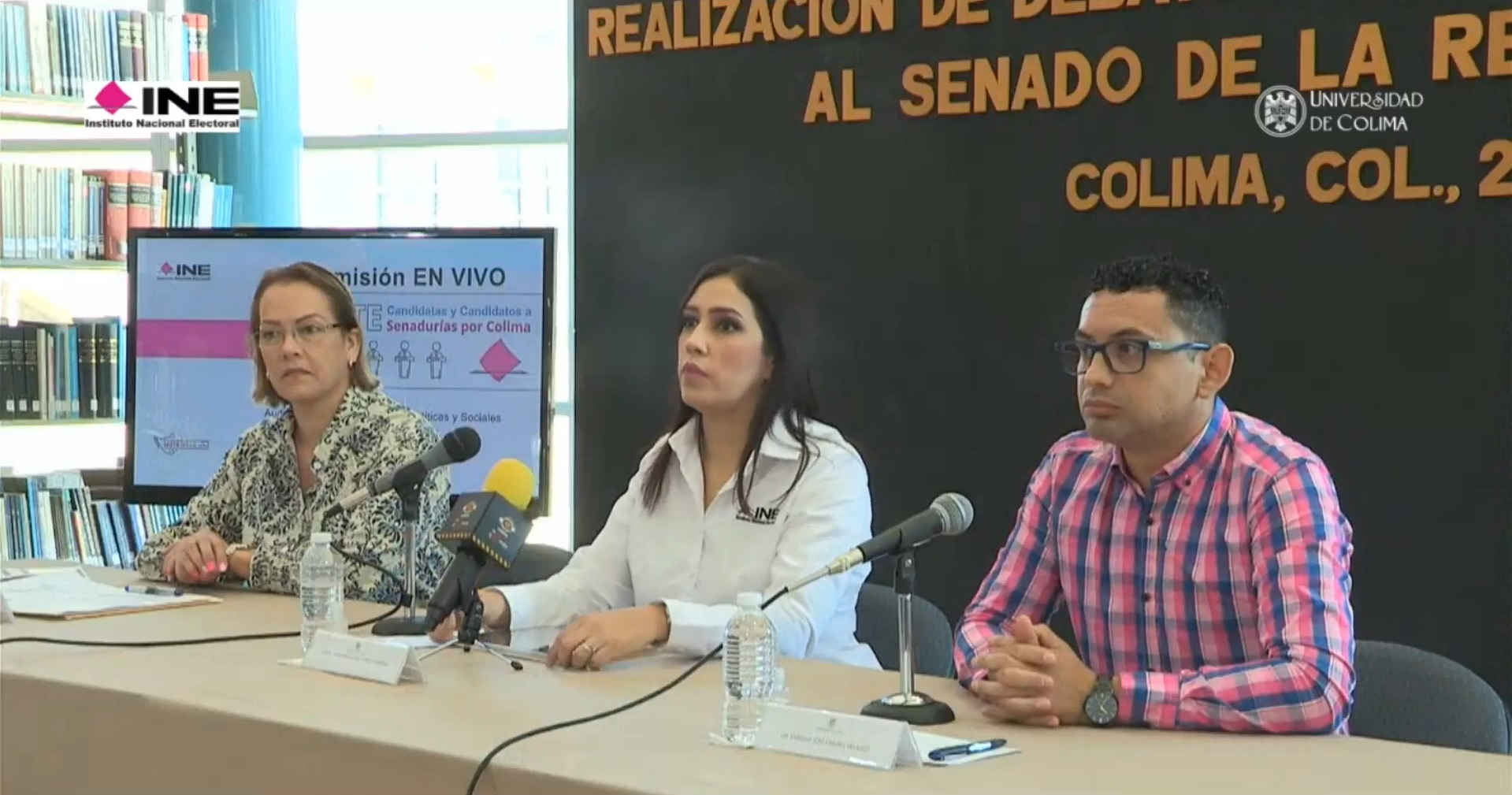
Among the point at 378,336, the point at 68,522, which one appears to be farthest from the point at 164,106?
the point at 378,336

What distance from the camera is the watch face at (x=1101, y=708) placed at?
1.94m

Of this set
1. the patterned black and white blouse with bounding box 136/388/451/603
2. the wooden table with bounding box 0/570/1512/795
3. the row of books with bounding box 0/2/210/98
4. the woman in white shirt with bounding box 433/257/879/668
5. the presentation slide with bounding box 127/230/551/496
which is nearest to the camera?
the wooden table with bounding box 0/570/1512/795

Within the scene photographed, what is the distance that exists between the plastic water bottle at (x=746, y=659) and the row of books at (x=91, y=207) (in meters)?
3.73

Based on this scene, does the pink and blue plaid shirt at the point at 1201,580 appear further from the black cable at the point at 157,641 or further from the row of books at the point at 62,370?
the row of books at the point at 62,370

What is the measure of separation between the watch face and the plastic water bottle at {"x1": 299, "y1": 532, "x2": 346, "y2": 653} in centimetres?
121

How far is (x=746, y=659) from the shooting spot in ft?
6.50

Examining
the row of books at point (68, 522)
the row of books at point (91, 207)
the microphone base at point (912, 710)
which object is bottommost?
the row of books at point (68, 522)

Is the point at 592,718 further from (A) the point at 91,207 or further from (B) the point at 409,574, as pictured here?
(A) the point at 91,207

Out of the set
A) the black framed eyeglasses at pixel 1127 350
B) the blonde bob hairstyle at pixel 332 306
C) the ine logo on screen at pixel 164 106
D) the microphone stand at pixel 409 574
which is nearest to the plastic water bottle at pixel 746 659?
the black framed eyeglasses at pixel 1127 350

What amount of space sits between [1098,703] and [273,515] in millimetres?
1861

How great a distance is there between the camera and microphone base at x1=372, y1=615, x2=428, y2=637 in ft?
8.46

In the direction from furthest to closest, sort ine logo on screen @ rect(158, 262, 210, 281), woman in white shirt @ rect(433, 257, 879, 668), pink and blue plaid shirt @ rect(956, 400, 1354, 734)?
ine logo on screen @ rect(158, 262, 210, 281), woman in white shirt @ rect(433, 257, 879, 668), pink and blue plaid shirt @ rect(956, 400, 1354, 734)

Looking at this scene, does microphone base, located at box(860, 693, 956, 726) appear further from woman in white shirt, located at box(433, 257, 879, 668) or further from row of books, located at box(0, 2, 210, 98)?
row of books, located at box(0, 2, 210, 98)

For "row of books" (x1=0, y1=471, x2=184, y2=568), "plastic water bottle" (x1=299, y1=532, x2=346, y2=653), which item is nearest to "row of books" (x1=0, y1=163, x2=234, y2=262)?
"row of books" (x1=0, y1=471, x2=184, y2=568)
